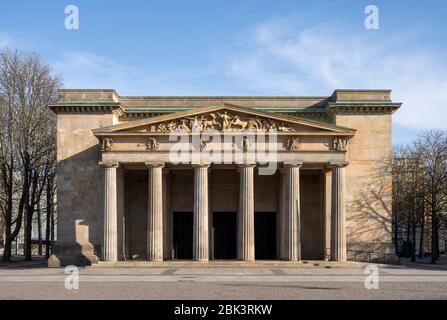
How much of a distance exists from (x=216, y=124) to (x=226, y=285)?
63.5 feet

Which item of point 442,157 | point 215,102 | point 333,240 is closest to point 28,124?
point 215,102

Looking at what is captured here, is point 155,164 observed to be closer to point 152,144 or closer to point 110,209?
point 152,144

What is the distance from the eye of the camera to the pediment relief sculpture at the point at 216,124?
4778cm

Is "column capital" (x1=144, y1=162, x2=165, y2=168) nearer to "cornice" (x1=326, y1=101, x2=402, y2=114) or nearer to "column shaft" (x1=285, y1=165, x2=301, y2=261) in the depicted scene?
"column shaft" (x1=285, y1=165, x2=301, y2=261)

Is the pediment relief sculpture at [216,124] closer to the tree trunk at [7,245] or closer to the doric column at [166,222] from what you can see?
the doric column at [166,222]

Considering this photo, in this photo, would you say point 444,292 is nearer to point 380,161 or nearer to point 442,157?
point 380,161

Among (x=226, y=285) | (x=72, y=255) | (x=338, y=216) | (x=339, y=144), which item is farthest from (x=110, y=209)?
(x=226, y=285)

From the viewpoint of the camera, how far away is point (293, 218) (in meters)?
47.4

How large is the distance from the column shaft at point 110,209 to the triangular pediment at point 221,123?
118 inches

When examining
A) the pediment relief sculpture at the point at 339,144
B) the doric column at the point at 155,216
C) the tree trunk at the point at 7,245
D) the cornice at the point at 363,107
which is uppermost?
the cornice at the point at 363,107

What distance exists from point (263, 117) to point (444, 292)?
77.2ft

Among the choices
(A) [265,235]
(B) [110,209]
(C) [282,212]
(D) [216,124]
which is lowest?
(A) [265,235]

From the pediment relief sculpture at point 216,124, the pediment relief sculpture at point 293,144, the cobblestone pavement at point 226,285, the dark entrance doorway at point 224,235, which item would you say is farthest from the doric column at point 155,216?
the pediment relief sculpture at point 293,144

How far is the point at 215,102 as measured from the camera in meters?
55.2
